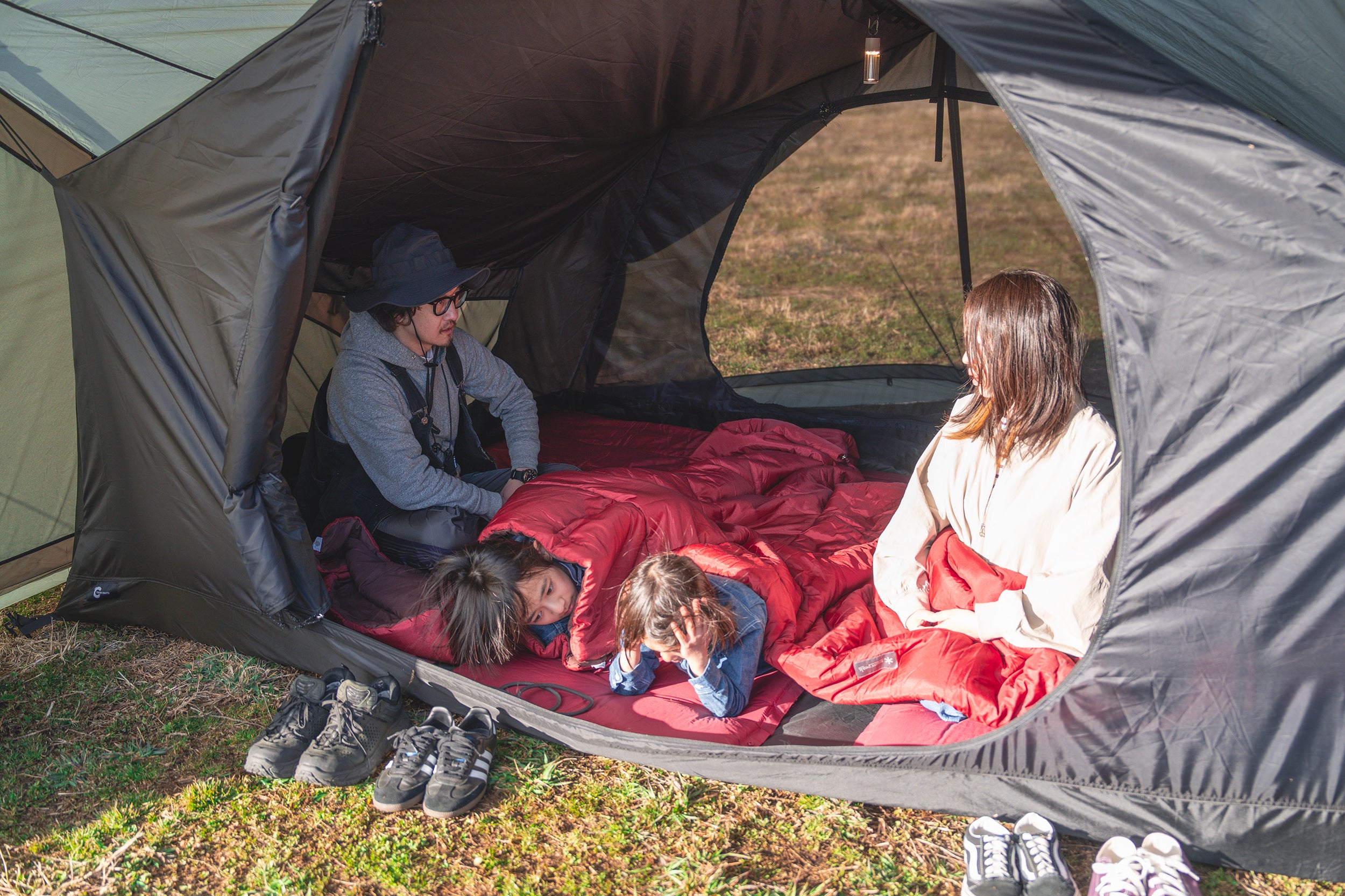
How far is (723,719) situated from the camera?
94.9 inches

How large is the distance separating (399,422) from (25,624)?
3.84 ft

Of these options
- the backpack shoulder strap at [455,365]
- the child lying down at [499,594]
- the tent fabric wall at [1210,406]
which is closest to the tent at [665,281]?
the tent fabric wall at [1210,406]

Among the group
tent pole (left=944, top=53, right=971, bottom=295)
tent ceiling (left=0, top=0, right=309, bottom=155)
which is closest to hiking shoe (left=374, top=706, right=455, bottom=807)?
tent ceiling (left=0, top=0, right=309, bottom=155)

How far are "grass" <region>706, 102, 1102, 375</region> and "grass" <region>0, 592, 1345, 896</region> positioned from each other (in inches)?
115

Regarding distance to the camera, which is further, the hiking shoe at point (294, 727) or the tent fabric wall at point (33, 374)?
the tent fabric wall at point (33, 374)

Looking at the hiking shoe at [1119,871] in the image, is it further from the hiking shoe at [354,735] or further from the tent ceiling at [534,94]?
the tent ceiling at [534,94]

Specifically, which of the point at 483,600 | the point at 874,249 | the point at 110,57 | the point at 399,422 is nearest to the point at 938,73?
the point at 399,422

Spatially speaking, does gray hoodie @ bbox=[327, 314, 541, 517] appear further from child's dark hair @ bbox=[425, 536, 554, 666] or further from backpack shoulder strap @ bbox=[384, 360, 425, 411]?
child's dark hair @ bbox=[425, 536, 554, 666]

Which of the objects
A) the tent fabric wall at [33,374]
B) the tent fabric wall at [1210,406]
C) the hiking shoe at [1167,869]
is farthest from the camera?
the tent fabric wall at [33,374]

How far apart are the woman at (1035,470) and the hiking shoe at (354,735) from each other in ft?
3.96

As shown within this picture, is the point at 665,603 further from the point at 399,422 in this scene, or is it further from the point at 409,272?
the point at 409,272

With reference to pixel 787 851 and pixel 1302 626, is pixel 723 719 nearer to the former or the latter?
pixel 787 851

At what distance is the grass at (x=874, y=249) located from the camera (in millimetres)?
5473

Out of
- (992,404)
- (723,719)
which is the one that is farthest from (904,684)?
(992,404)
